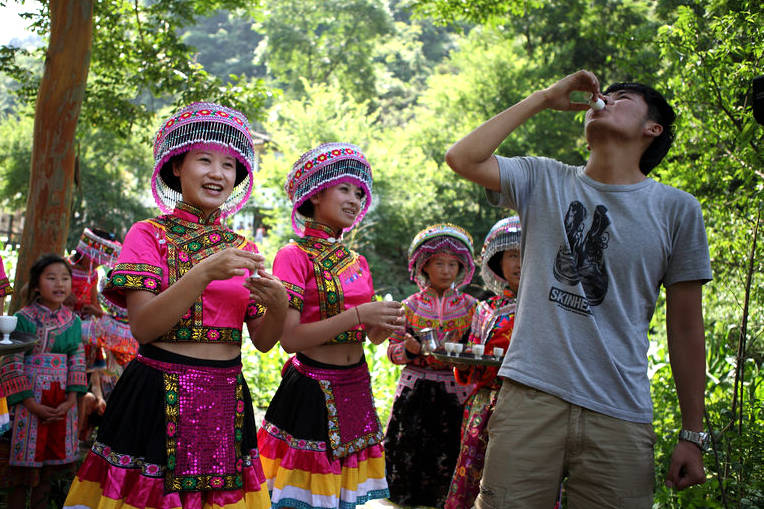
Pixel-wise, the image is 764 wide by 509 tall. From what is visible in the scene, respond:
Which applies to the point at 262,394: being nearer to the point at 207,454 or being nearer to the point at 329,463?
the point at 329,463

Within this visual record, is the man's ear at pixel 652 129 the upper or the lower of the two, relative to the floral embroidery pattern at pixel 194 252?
upper

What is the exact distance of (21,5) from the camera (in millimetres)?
6406

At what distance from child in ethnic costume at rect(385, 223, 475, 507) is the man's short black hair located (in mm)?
2298

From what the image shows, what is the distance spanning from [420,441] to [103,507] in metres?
2.86

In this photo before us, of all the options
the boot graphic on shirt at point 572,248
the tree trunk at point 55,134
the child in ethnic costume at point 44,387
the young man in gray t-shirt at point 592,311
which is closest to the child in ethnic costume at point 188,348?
the young man in gray t-shirt at point 592,311

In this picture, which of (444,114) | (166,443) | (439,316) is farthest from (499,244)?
(444,114)

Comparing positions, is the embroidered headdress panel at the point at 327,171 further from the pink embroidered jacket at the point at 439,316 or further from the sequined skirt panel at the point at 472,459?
the pink embroidered jacket at the point at 439,316

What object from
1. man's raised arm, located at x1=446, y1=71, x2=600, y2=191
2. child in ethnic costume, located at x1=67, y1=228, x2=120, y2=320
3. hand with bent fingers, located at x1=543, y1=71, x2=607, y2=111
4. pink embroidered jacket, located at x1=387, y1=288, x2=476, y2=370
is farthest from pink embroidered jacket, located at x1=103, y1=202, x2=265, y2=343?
child in ethnic costume, located at x1=67, y1=228, x2=120, y2=320

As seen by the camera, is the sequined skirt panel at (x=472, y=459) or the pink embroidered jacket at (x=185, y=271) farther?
the sequined skirt panel at (x=472, y=459)

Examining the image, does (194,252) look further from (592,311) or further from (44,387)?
(44,387)

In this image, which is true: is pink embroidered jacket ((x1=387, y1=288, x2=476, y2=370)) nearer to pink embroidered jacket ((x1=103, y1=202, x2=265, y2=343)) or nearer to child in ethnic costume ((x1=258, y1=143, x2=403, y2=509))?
child in ethnic costume ((x1=258, y1=143, x2=403, y2=509))

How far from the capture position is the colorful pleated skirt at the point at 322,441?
3.03 m

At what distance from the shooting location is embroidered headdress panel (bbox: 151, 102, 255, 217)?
8.68 ft

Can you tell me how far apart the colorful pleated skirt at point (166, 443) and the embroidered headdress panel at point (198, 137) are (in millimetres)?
760
